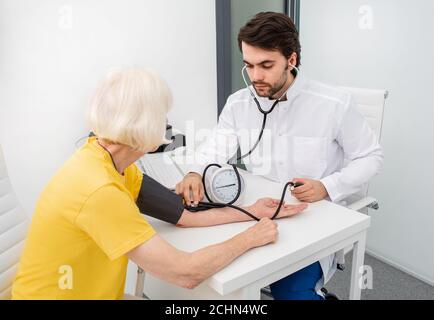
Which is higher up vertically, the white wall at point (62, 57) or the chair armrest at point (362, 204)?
the white wall at point (62, 57)

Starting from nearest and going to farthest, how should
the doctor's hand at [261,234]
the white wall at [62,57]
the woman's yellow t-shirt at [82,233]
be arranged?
the woman's yellow t-shirt at [82,233] < the doctor's hand at [261,234] < the white wall at [62,57]

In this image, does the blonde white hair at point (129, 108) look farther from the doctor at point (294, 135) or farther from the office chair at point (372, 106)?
the office chair at point (372, 106)

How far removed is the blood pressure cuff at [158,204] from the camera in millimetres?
1049

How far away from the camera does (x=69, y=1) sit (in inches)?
66.6

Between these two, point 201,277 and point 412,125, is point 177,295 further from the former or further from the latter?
point 412,125

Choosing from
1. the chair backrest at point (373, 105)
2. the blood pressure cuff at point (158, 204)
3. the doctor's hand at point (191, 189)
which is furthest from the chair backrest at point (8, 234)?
the chair backrest at point (373, 105)

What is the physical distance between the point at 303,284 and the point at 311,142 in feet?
1.68

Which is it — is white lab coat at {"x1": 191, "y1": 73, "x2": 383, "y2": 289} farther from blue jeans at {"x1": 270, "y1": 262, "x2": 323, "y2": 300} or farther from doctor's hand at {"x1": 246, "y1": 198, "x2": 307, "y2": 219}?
doctor's hand at {"x1": 246, "y1": 198, "x2": 307, "y2": 219}

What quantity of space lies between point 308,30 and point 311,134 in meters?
1.21

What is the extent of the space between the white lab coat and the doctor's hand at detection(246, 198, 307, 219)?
217mm

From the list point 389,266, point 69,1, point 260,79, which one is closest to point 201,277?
point 260,79

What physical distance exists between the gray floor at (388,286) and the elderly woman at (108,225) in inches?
48.7

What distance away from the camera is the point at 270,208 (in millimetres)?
1099

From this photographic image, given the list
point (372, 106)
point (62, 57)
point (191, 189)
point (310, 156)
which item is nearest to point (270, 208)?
point (191, 189)
